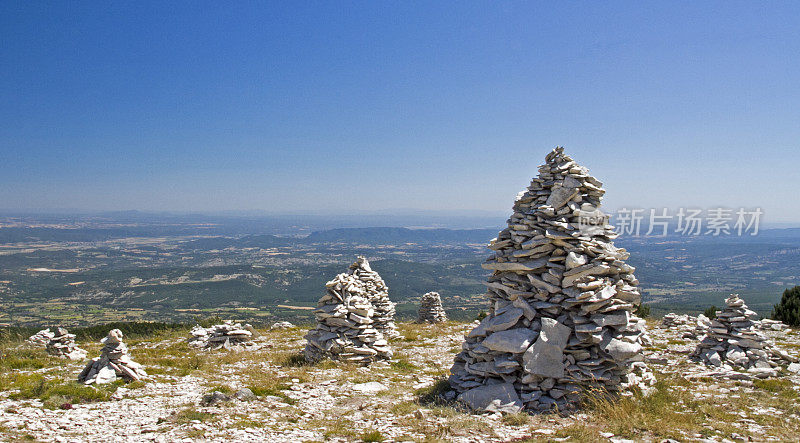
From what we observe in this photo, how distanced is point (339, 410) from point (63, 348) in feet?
47.1

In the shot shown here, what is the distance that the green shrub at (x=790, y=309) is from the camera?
22469 mm

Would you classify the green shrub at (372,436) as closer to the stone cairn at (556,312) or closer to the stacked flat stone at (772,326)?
the stone cairn at (556,312)

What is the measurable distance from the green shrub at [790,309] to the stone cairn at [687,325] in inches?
181

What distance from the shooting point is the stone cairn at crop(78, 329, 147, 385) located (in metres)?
10.9

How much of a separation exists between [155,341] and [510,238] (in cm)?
2117

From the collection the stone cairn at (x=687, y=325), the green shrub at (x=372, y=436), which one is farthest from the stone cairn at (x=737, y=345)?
the green shrub at (x=372, y=436)

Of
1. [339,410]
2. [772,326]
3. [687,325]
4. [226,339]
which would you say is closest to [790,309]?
[772,326]

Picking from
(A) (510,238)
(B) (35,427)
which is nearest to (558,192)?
(A) (510,238)

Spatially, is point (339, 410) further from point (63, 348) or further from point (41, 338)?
point (41, 338)

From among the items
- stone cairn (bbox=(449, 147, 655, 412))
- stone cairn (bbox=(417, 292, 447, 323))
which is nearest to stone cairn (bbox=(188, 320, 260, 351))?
stone cairn (bbox=(449, 147, 655, 412))

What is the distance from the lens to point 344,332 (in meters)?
15.5

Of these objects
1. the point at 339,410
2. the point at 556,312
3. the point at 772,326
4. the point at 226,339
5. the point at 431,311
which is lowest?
the point at 431,311

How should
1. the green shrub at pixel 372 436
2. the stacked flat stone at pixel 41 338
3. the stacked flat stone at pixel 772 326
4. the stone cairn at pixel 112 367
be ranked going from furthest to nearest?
the stacked flat stone at pixel 772 326
the stacked flat stone at pixel 41 338
the stone cairn at pixel 112 367
the green shrub at pixel 372 436

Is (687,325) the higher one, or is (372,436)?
(372,436)
